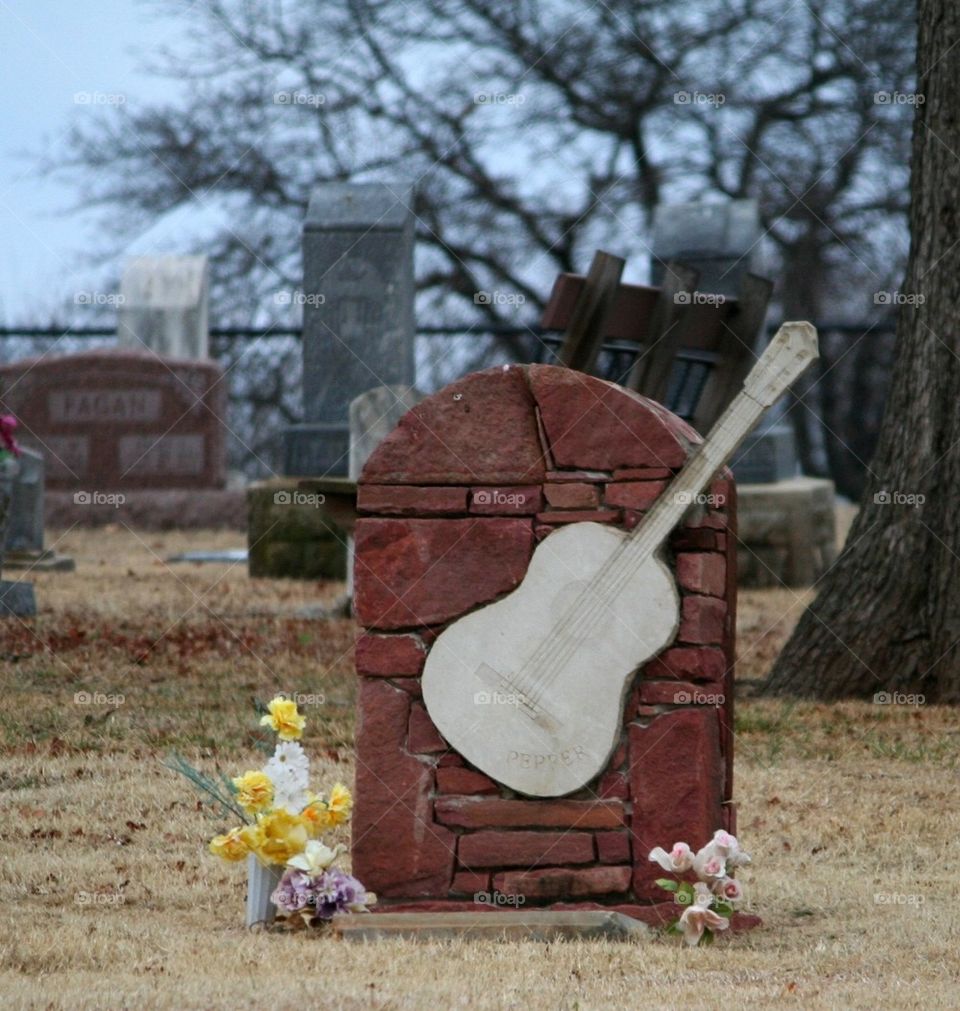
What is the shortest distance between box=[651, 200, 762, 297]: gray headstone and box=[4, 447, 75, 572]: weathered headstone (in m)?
4.60

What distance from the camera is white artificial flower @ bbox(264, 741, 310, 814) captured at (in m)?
4.46

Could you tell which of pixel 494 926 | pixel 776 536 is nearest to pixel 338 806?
pixel 494 926

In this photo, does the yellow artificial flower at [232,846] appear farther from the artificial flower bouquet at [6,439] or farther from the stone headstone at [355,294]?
the stone headstone at [355,294]

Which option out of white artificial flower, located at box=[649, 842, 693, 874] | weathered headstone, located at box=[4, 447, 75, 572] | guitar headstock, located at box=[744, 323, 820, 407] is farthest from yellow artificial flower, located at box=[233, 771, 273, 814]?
weathered headstone, located at box=[4, 447, 75, 572]

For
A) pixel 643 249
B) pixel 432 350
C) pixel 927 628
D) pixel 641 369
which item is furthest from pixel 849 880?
pixel 643 249

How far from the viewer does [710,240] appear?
13.0m

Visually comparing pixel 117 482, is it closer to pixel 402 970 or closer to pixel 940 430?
pixel 940 430

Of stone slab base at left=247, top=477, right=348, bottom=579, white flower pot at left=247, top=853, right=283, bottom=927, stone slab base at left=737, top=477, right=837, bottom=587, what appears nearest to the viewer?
white flower pot at left=247, top=853, right=283, bottom=927

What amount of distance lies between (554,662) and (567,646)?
0.05 metres

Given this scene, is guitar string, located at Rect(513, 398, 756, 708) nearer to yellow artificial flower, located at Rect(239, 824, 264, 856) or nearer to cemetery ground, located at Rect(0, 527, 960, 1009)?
cemetery ground, located at Rect(0, 527, 960, 1009)

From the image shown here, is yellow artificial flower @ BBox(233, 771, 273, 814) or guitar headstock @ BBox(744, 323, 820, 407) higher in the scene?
guitar headstock @ BBox(744, 323, 820, 407)

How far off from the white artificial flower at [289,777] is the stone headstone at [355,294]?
304 inches

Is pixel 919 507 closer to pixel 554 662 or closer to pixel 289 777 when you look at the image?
pixel 554 662

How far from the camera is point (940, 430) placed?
7.86 meters
